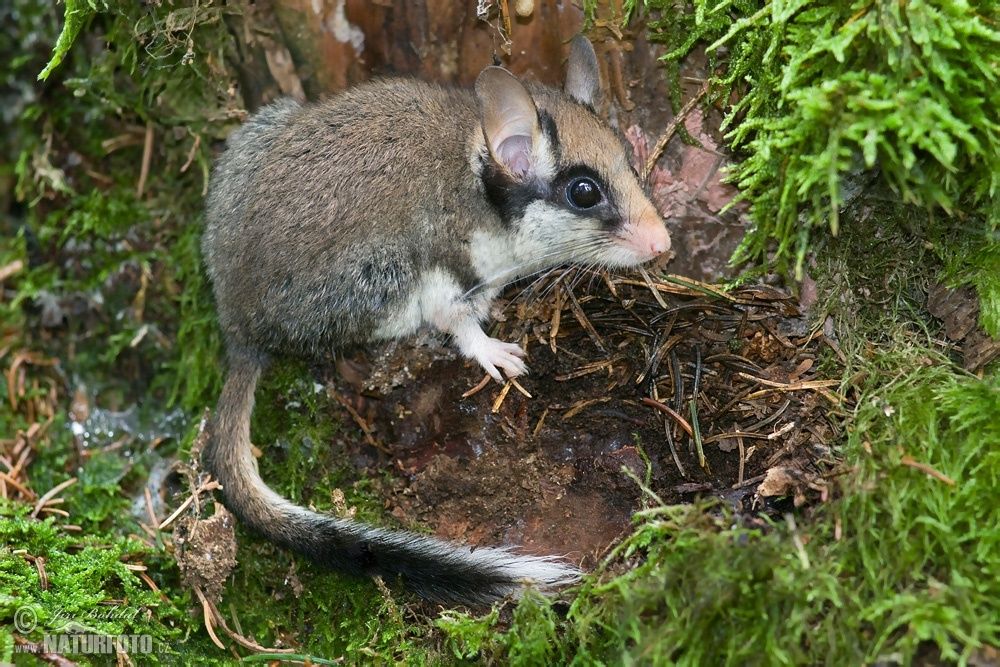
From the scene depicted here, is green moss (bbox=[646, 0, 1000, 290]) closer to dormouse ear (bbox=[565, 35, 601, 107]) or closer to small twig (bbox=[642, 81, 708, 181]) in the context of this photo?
small twig (bbox=[642, 81, 708, 181])

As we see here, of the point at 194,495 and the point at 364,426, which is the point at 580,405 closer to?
the point at 364,426

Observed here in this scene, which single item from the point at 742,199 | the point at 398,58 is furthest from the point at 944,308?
the point at 398,58

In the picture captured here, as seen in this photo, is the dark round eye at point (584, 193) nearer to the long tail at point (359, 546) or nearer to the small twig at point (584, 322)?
the small twig at point (584, 322)

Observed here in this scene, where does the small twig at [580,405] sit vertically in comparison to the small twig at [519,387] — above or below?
below

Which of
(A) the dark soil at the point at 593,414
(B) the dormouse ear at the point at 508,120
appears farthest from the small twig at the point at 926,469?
(B) the dormouse ear at the point at 508,120

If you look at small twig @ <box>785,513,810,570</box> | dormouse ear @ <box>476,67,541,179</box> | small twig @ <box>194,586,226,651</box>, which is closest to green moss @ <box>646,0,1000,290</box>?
dormouse ear @ <box>476,67,541,179</box>

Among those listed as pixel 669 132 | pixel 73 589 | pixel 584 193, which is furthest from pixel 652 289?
pixel 73 589

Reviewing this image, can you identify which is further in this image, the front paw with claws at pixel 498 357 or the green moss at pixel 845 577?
the front paw with claws at pixel 498 357
